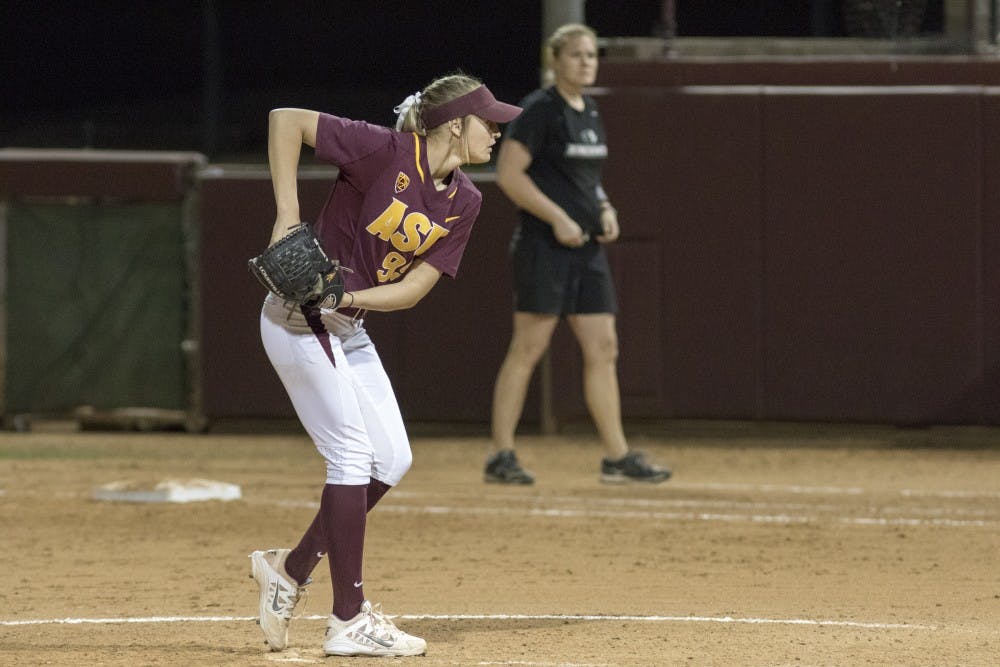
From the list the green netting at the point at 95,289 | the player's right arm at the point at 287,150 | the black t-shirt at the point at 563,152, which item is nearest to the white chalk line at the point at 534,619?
the player's right arm at the point at 287,150

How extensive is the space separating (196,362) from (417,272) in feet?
23.7

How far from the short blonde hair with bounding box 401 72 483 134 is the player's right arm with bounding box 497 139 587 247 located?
3.75 metres

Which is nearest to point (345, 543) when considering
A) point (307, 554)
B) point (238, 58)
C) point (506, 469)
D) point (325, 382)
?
point (307, 554)

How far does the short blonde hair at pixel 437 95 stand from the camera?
18.5 ft

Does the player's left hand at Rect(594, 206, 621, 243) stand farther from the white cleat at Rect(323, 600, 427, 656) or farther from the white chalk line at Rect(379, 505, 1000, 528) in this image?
the white cleat at Rect(323, 600, 427, 656)

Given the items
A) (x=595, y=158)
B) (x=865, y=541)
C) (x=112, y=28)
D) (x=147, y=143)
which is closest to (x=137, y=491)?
(x=595, y=158)

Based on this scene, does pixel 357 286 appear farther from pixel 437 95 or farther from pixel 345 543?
pixel 345 543

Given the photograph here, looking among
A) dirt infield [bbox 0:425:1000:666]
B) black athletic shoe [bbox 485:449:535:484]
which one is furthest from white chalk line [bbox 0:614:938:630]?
black athletic shoe [bbox 485:449:535:484]

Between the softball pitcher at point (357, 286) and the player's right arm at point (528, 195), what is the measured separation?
3.67 metres

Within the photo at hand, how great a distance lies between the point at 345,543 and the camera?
5.48 meters

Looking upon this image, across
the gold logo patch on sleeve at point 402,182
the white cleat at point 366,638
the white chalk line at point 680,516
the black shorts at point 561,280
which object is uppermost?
the gold logo patch on sleeve at point 402,182

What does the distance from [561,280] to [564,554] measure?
2.18m

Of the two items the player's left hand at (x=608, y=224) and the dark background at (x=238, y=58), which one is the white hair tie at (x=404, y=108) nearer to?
the player's left hand at (x=608, y=224)

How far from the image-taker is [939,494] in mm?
9586
